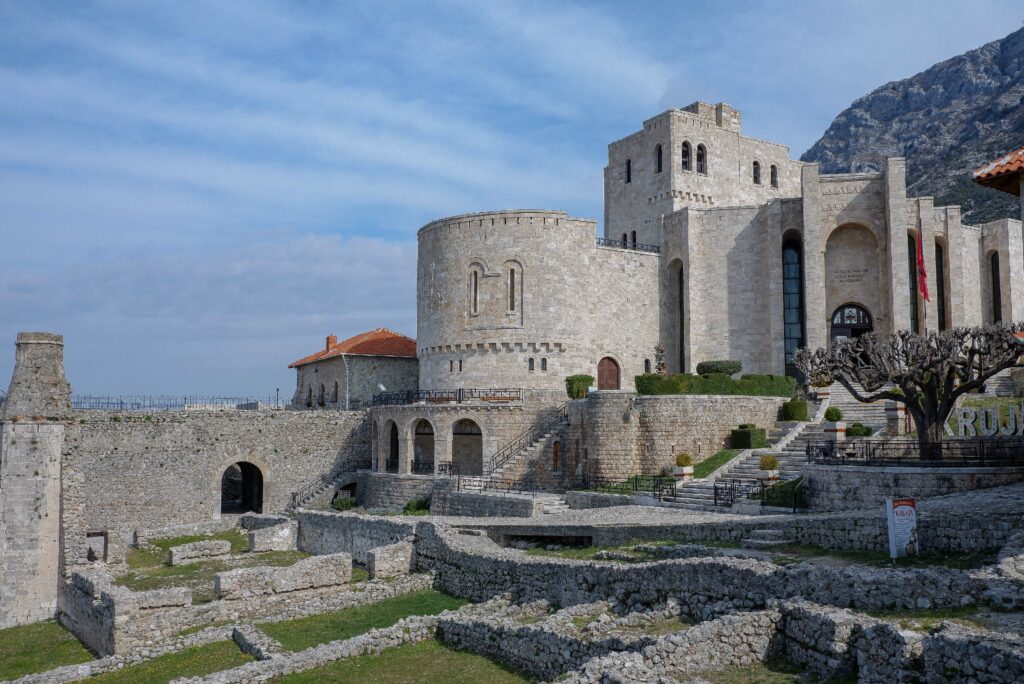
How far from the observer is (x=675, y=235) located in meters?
43.7

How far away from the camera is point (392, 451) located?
41.6 meters

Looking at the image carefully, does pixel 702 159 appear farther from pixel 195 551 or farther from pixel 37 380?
pixel 37 380

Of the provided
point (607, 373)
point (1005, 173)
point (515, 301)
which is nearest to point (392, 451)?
point (515, 301)

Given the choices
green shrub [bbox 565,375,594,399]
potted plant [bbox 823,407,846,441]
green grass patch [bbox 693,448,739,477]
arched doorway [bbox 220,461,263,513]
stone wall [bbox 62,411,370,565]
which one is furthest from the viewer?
arched doorway [bbox 220,461,263,513]

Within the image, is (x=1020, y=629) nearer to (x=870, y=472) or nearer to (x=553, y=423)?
(x=870, y=472)

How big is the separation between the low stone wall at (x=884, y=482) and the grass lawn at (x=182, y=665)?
561 inches

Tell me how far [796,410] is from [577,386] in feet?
29.4

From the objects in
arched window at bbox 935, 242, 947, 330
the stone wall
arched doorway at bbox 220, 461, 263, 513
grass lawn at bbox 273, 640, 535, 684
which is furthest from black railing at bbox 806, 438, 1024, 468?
arched doorway at bbox 220, 461, 263, 513

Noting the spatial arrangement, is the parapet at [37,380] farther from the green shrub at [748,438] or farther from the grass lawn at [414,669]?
the green shrub at [748,438]

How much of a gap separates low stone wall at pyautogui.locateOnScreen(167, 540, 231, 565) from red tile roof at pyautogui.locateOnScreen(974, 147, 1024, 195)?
994 inches

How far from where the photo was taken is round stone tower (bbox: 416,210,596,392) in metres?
40.2

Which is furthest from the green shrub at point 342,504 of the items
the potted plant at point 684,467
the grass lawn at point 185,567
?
the potted plant at point 684,467

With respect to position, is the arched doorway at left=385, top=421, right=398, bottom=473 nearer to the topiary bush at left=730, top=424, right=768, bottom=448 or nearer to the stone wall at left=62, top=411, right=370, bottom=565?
the stone wall at left=62, top=411, right=370, bottom=565

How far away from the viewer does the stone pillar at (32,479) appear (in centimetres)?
2631
